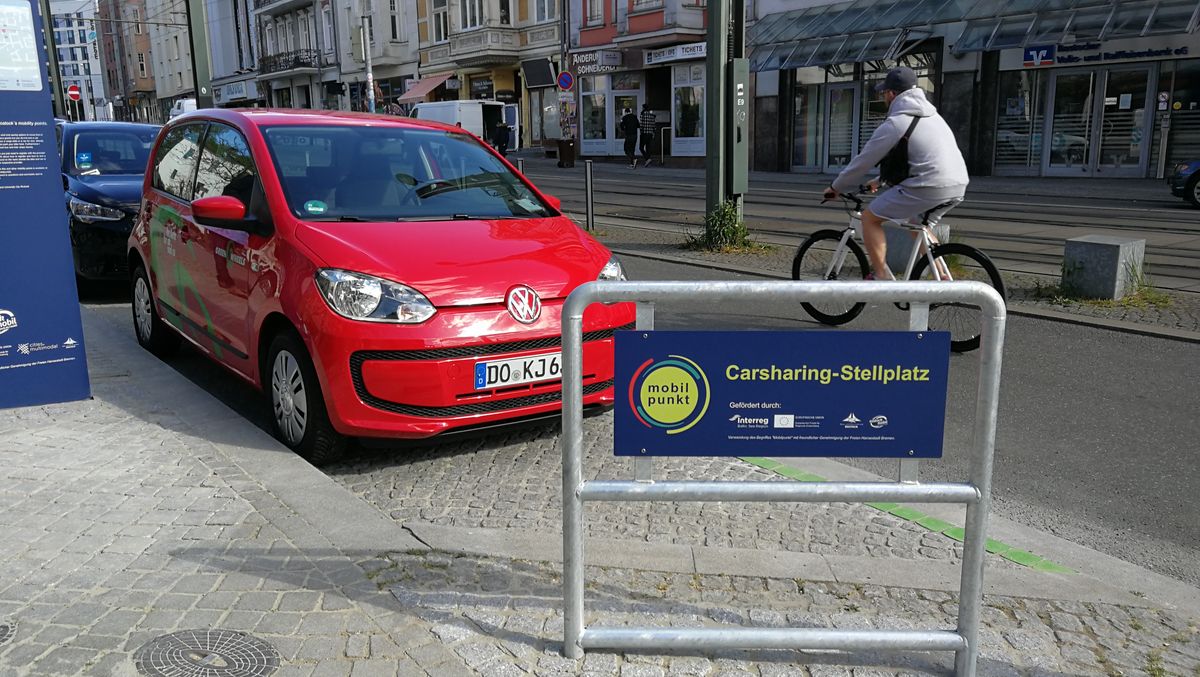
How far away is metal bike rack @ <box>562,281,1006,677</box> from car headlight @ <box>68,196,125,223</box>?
7624 millimetres

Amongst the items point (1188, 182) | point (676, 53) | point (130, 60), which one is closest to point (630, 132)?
point (676, 53)

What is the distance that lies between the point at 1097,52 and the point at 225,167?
22.2m

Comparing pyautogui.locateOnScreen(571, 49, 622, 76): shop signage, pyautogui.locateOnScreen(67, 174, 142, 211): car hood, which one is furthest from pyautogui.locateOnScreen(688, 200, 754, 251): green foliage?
pyautogui.locateOnScreen(571, 49, 622, 76): shop signage

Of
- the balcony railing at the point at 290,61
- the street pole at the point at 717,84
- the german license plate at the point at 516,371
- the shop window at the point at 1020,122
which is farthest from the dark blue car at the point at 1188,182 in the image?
the balcony railing at the point at 290,61

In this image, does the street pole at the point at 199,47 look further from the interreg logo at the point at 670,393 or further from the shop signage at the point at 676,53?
the shop signage at the point at 676,53

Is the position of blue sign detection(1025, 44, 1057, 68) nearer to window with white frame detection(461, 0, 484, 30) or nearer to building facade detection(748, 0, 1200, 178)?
building facade detection(748, 0, 1200, 178)

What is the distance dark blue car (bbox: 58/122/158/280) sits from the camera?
8.80 m

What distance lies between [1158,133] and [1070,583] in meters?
22.3

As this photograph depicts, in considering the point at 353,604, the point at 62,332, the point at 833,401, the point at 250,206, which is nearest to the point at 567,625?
the point at 353,604

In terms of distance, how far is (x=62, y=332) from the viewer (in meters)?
5.29

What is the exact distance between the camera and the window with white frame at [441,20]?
45.9m

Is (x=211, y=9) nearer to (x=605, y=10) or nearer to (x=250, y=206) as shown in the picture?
(x=605, y=10)

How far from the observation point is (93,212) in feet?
29.1

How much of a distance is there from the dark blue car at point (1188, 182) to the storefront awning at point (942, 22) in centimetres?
522
